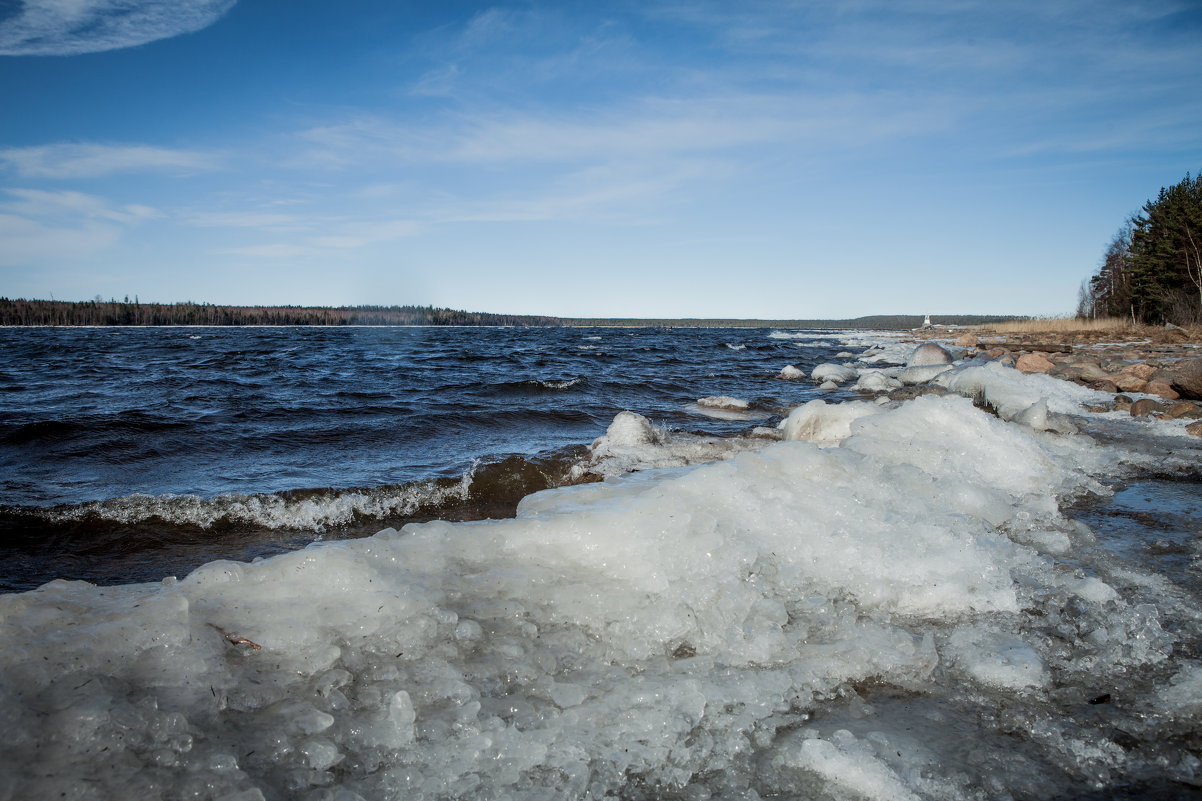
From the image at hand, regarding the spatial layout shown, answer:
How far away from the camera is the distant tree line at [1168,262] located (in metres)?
23.9

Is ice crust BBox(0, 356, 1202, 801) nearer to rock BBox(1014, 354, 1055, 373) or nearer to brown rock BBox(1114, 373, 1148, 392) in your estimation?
brown rock BBox(1114, 373, 1148, 392)

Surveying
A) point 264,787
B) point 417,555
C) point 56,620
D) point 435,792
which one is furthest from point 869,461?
point 56,620

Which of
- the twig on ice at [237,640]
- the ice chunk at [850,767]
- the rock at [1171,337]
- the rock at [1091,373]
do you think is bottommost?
the ice chunk at [850,767]

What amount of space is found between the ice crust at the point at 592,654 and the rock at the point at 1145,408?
4.78 meters

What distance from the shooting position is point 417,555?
87.1 inches

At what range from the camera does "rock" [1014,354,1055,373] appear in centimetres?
1032

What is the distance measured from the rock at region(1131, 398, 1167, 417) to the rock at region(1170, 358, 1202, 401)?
609 mm

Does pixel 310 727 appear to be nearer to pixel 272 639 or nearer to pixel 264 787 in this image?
pixel 264 787

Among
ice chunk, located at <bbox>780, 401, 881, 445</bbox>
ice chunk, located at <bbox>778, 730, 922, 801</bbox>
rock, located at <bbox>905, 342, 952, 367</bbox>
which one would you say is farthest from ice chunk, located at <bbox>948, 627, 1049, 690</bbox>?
rock, located at <bbox>905, 342, 952, 367</bbox>

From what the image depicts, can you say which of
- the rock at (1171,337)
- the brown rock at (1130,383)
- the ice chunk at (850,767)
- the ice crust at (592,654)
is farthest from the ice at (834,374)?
the rock at (1171,337)

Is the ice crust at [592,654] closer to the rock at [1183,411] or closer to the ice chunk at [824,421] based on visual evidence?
the ice chunk at [824,421]

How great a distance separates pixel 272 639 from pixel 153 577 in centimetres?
205

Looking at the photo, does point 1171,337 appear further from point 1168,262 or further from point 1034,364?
point 1034,364

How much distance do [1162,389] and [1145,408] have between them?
1.36 m
